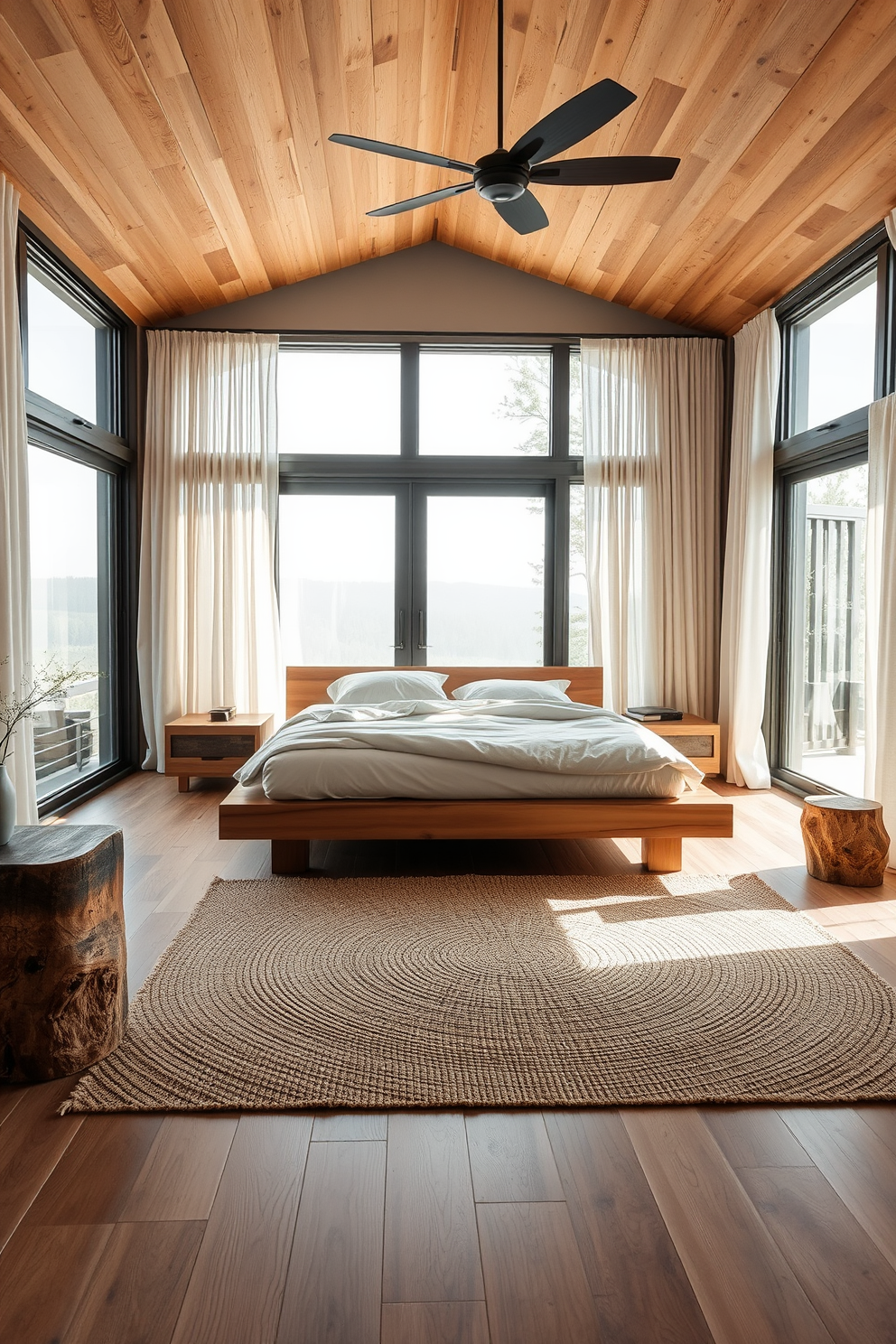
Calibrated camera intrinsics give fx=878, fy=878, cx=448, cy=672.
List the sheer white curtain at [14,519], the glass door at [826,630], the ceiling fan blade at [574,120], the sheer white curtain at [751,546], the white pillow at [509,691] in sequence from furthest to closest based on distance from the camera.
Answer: the sheer white curtain at [751,546] < the white pillow at [509,691] < the glass door at [826,630] < the sheer white curtain at [14,519] < the ceiling fan blade at [574,120]

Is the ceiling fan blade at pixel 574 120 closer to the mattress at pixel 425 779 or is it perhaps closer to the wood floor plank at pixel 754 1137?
the mattress at pixel 425 779

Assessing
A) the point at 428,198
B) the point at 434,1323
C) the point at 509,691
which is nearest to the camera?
the point at 434,1323

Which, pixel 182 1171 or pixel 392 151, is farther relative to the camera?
pixel 392 151

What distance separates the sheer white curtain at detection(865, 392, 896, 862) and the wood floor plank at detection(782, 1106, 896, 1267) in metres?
2.13

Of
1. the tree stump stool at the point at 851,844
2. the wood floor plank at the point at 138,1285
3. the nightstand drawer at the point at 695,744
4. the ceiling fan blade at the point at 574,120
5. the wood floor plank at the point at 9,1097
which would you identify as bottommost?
the wood floor plank at the point at 138,1285

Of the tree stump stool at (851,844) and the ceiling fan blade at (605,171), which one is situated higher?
the ceiling fan blade at (605,171)

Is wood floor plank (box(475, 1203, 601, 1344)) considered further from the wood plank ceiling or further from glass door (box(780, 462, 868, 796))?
the wood plank ceiling

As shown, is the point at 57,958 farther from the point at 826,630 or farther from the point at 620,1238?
the point at 826,630

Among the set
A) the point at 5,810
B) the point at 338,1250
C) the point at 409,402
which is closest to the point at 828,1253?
the point at 338,1250

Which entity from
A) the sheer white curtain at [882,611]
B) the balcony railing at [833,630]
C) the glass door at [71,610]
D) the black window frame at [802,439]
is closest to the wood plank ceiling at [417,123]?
the black window frame at [802,439]

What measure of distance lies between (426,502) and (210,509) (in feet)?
4.51

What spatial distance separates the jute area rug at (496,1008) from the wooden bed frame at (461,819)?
0.25m

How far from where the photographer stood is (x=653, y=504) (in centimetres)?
561

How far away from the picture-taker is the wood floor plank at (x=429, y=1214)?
132 centimetres
